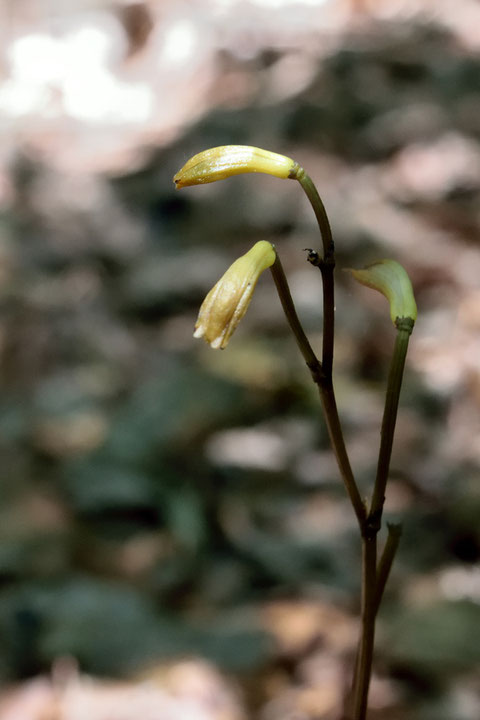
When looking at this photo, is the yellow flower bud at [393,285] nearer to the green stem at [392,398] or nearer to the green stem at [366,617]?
the green stem at [392,398]

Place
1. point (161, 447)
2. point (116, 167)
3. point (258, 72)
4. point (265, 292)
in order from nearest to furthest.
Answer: point (161, 447) < point (265, 292) < point (116, 167) < point (258, 72)

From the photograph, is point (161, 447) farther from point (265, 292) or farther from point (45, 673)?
point (265, 292)

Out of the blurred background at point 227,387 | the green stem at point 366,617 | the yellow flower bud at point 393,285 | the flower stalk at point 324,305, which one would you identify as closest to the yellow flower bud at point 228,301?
the flower stalk at point 324,305

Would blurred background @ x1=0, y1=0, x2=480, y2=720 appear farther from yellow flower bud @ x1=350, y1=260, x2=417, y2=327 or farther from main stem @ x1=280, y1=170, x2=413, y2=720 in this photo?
yellow flower bud @ x1=350, y1=260, x2=417, y2=327

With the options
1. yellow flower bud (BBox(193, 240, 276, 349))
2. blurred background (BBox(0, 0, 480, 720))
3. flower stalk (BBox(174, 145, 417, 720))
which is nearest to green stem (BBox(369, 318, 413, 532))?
flower stalk (BBox(174, 145, 417, 720))

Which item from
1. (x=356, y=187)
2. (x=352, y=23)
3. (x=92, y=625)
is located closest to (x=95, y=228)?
(x=356, y=187)
